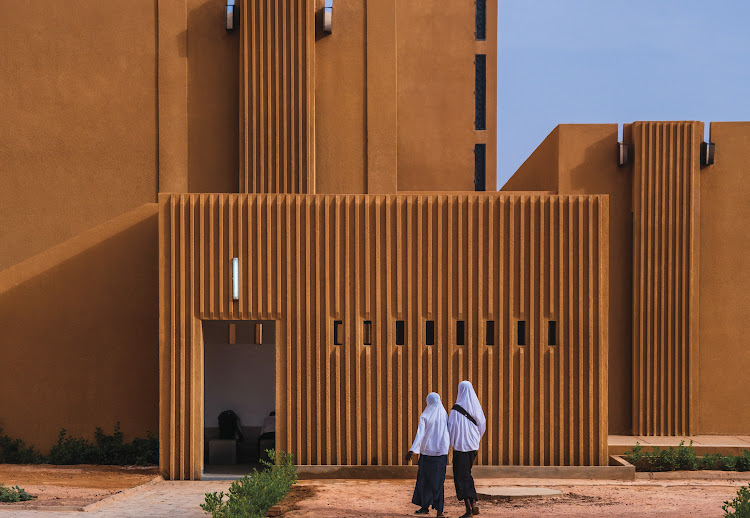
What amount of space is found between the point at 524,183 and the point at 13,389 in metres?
13.4

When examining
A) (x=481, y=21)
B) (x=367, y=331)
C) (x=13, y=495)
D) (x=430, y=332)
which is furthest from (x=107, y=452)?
(x=481, y=21)

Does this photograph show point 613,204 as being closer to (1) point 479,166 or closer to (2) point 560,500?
(1) point 479,166

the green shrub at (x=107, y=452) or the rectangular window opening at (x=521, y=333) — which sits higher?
the rectangular window opening at (x=521, y=333)

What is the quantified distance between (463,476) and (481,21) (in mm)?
16221

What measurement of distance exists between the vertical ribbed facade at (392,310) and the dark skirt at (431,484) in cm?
326

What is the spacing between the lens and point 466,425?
470 inches

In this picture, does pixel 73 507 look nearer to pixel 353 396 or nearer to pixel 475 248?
pixel 353 396

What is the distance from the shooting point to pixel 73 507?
11891mm

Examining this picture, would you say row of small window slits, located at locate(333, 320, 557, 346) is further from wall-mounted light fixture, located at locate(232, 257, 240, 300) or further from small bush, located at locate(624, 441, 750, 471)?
small bush, located at locate(624, 441, 750, 471)

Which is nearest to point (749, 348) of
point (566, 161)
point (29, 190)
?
point (566, 161)

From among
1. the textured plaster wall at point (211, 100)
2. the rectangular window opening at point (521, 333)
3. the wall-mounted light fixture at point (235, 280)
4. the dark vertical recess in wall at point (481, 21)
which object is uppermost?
the dark vertical recess in wall at point (481, 21)

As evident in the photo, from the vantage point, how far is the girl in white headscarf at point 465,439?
11.7m

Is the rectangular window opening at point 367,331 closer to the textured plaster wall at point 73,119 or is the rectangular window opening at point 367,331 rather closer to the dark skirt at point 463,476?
the dark skirt at point 463,476

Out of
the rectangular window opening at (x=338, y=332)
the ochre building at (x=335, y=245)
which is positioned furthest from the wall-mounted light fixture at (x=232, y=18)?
the rectangular window opening at (x=338, y=332)
